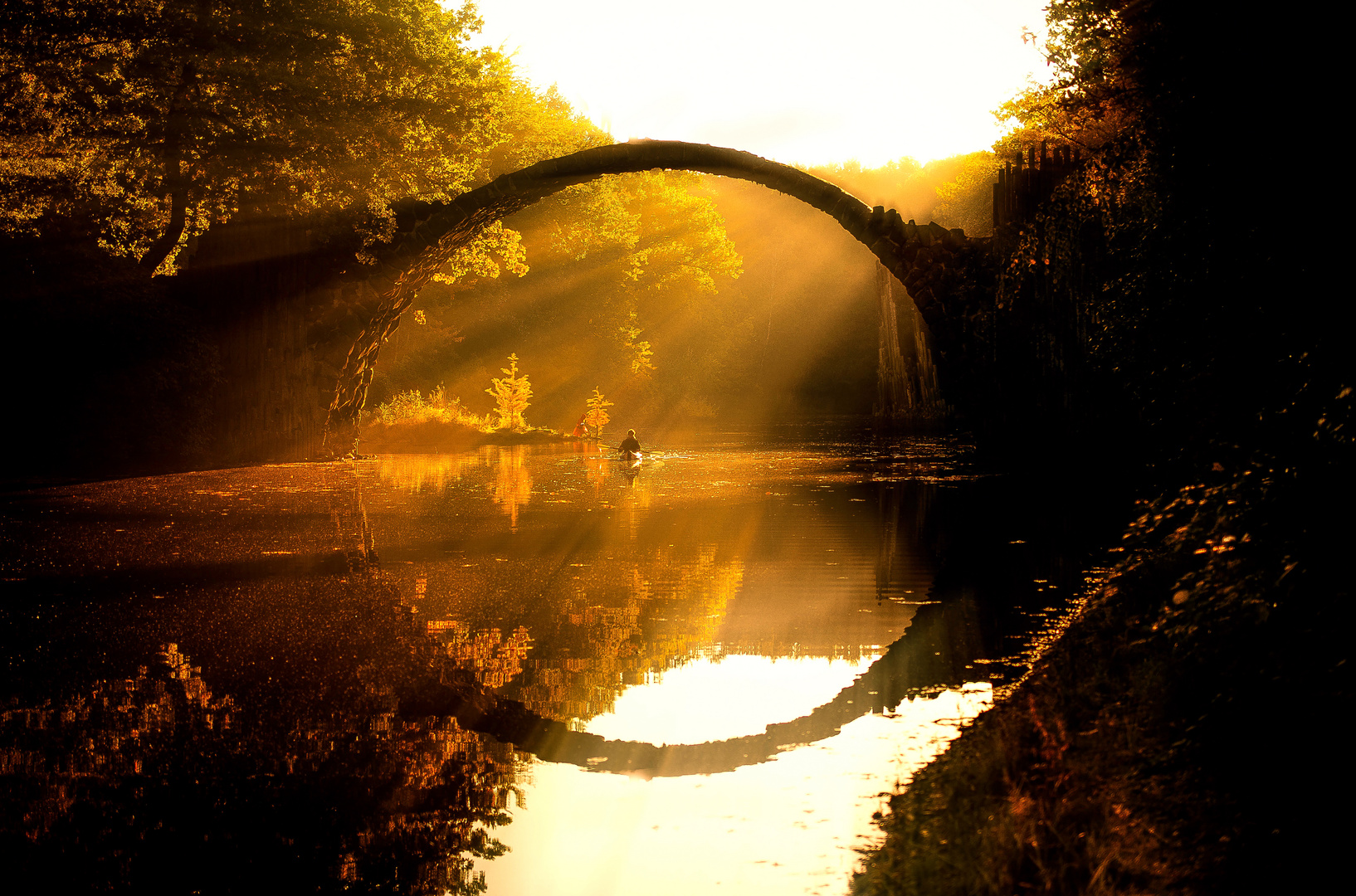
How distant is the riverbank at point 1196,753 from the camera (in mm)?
3182

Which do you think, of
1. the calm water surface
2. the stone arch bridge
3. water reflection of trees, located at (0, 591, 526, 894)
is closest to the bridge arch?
the stone arch bridge

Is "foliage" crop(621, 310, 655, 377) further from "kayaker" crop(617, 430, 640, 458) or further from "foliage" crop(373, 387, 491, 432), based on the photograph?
"kayaker" crop(617, 430, 640, 458)

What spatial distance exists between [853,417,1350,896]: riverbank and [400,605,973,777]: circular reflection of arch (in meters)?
0.82

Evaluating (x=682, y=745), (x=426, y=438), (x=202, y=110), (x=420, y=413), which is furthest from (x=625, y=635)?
(x=420, y=413)

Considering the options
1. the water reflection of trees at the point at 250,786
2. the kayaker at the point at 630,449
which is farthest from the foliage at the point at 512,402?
the water reflection of trees at the point at 250,786

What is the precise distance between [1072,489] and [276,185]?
15.4 m

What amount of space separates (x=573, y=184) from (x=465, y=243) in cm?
304

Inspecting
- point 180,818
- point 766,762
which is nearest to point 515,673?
point 766,762

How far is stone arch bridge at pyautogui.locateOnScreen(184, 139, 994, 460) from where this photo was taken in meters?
18.6

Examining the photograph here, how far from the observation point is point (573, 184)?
2156 centimetres

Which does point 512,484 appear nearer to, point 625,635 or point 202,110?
point 202,110

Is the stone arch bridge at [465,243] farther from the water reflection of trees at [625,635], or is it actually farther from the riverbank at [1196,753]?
the riverbank at [1196,753]

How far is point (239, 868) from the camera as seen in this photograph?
3.67 meters

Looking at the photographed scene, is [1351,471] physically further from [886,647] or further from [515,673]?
[515,673]
